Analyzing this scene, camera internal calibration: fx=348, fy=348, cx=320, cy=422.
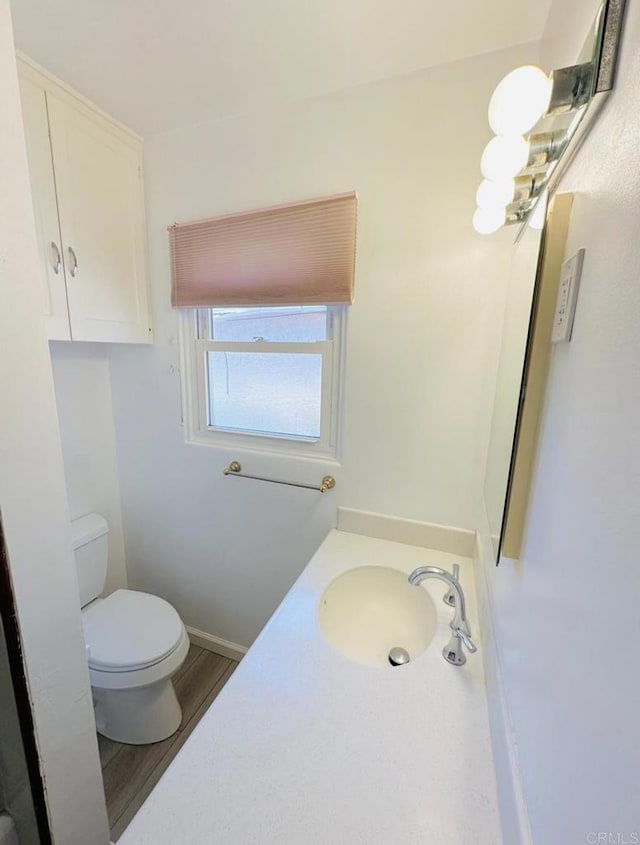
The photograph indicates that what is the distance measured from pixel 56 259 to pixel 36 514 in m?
1.02

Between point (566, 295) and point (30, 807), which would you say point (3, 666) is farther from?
point (566, 295)

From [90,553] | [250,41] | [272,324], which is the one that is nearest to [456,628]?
[272,324]

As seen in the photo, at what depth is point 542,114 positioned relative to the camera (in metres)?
0.55

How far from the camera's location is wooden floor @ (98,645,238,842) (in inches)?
50.5

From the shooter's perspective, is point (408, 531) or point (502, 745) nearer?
point (502, 745)

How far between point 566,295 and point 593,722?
1.74 feet

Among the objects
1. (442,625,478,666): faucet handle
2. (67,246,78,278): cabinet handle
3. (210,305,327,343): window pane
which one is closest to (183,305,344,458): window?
(210,305,327,343): window pane

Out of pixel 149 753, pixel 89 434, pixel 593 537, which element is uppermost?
Answer: pixel 593 537

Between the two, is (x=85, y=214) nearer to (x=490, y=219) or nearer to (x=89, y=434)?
(x=89, y=434)

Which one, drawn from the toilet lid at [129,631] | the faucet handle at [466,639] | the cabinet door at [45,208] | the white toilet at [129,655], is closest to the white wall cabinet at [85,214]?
the cabinet door at [45,208]

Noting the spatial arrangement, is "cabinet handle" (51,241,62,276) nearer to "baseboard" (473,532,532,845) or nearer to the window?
the window

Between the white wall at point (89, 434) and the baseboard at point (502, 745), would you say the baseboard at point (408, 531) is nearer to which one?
the baseboard at point (502, 745)

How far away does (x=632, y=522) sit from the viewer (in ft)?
1.04

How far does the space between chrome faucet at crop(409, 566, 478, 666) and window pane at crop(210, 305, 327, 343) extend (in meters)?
0.95
